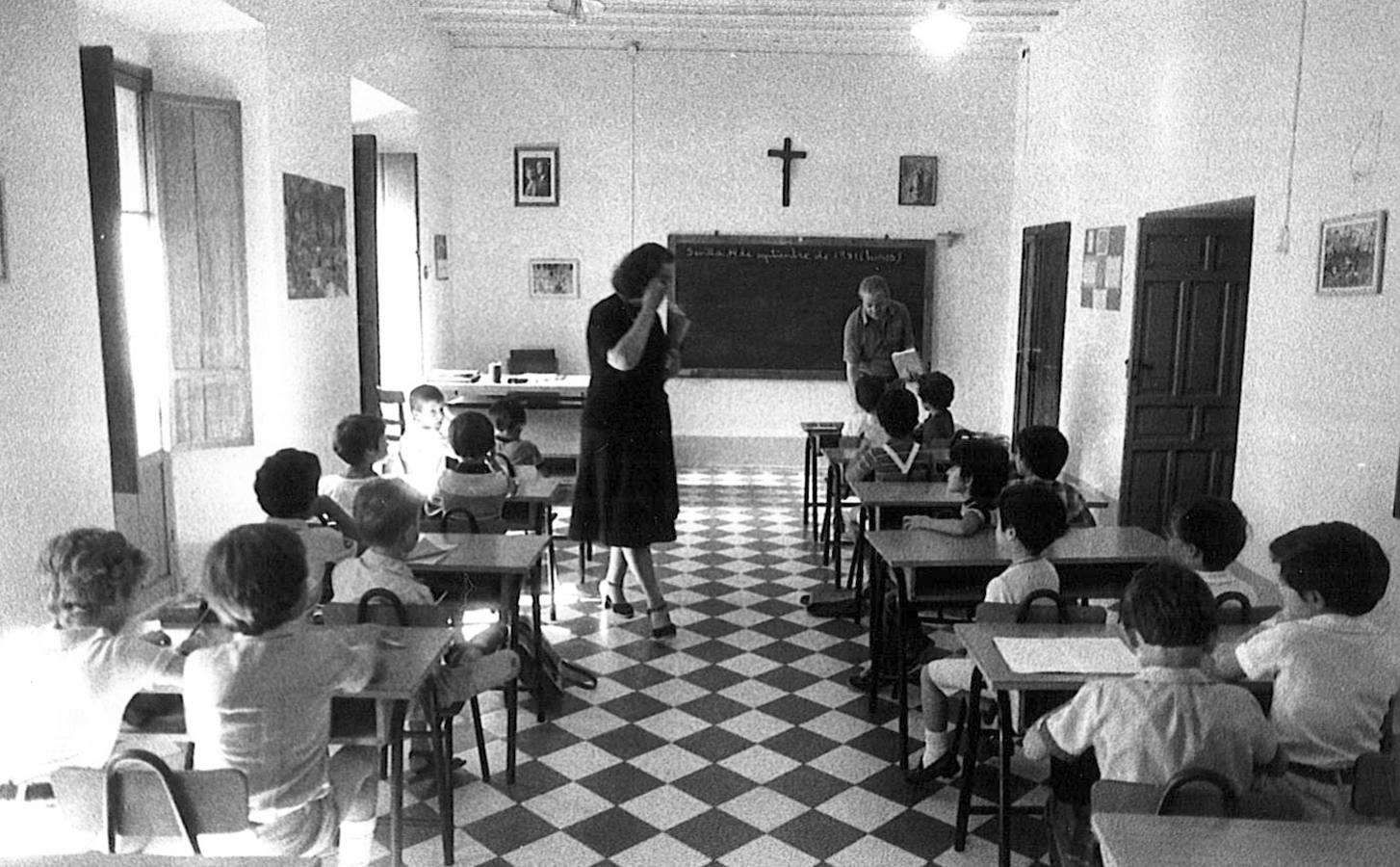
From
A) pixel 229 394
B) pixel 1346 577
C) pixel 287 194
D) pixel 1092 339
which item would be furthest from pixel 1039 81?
pixel 1346 577

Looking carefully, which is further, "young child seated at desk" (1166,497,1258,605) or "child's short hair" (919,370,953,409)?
"child's short hair" (919,370,953,409)

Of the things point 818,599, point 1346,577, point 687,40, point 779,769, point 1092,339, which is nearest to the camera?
point 1346,577

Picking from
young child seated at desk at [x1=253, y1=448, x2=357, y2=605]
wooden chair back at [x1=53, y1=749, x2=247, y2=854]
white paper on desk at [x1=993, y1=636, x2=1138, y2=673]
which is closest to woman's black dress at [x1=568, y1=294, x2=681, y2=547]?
young child seated at desk at [x1=253, y1=448, x2=357, y2=605]

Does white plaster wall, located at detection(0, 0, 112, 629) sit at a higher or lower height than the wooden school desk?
higher

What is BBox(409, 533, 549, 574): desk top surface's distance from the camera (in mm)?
3729

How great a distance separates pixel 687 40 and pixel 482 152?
75.7 inches

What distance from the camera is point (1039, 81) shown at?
890 centimetres

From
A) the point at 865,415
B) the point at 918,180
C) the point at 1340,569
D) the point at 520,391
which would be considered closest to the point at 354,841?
the point at 1340,569

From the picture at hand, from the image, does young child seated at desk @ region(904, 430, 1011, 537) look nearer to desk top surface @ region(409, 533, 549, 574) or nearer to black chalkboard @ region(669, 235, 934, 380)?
desk top surface @ region(409, 533, 549, 574)

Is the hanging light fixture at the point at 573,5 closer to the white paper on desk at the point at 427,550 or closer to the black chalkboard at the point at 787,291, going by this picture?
the black chalkboard at the point at 787,291

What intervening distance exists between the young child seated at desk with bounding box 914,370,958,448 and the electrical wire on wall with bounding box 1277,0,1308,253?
1775 millimetres

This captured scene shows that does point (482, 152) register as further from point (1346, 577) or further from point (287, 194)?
point (1346, 577)

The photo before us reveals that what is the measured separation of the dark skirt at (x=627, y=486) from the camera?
495 centimetres

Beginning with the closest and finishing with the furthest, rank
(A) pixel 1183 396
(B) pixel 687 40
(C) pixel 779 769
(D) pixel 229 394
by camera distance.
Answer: (C) pixel 779 769 < (D) pixel 229 394 < (A) pixel 1183 396 < (B) pixel 687 40
